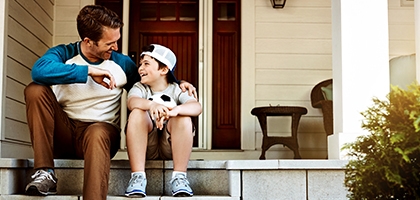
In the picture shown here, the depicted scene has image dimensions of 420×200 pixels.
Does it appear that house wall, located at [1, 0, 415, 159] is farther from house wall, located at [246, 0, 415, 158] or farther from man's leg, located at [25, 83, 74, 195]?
man's leg, located at [25, 83, 74, 195]

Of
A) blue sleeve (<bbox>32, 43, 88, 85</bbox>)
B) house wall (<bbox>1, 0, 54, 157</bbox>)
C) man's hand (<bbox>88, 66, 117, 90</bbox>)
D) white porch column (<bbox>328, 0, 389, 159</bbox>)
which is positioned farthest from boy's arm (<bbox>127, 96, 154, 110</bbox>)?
house wall (<bbox>1, 0, 54, 157</bbox>)

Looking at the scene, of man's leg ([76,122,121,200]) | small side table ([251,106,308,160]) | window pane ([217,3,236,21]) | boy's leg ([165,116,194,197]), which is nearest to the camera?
man's leg ([76,122,121,200])

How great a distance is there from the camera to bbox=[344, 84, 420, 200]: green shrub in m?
1.25

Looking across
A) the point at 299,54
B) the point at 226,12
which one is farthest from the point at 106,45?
the point at 299,54

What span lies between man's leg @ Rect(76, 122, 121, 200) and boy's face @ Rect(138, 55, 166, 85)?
1.02 feet

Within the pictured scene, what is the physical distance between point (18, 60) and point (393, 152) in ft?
10.2

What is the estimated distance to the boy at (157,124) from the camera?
2.51 metres

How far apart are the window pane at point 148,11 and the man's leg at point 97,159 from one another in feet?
7.74

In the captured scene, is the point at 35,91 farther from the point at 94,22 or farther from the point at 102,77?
the point at 94,22

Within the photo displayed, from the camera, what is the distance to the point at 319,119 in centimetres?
473

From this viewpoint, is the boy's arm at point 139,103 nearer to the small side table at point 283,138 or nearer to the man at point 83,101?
the man at point 83,101

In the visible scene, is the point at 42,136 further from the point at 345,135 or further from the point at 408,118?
the point at 408,118

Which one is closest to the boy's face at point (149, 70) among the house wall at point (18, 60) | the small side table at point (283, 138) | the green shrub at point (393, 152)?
the house wall at point (18, 60)

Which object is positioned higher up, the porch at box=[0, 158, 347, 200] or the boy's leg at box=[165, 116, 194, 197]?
the boy's leg at box=[165, 116, 194, 197]
